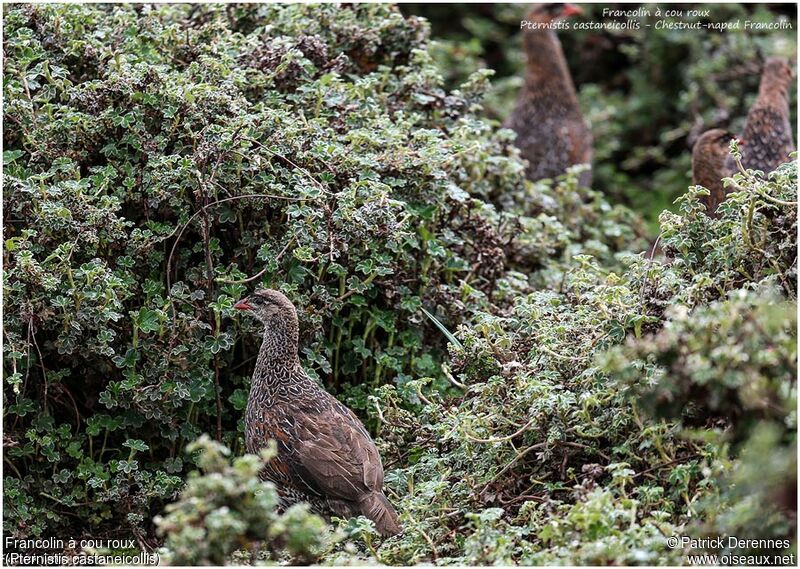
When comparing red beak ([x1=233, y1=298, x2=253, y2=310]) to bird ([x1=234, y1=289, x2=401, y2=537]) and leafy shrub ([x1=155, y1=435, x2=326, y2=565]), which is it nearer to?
bird ([x1=234, y1=289, x2=401, y2=537])

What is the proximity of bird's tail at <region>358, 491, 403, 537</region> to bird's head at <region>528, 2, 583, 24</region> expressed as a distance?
6.03 m

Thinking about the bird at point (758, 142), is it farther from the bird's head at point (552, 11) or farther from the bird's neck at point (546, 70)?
the bird's head at point (552, 11)

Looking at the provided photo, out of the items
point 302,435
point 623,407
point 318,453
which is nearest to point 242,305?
point 302,435

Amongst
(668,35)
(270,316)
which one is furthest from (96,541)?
(668,35)

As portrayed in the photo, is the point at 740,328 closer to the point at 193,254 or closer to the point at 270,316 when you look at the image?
the point at 270,316

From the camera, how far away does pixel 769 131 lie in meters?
7.30

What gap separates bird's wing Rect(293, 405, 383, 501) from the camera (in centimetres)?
434

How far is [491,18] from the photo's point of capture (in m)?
11.4

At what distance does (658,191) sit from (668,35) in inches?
58.6

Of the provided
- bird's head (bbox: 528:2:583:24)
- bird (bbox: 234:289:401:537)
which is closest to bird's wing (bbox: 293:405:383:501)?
bird (bbox: 234:289:401:537)

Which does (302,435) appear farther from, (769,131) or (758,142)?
(769,131)

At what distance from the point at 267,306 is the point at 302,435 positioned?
574 mm

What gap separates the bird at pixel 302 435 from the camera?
4332 millimetres
